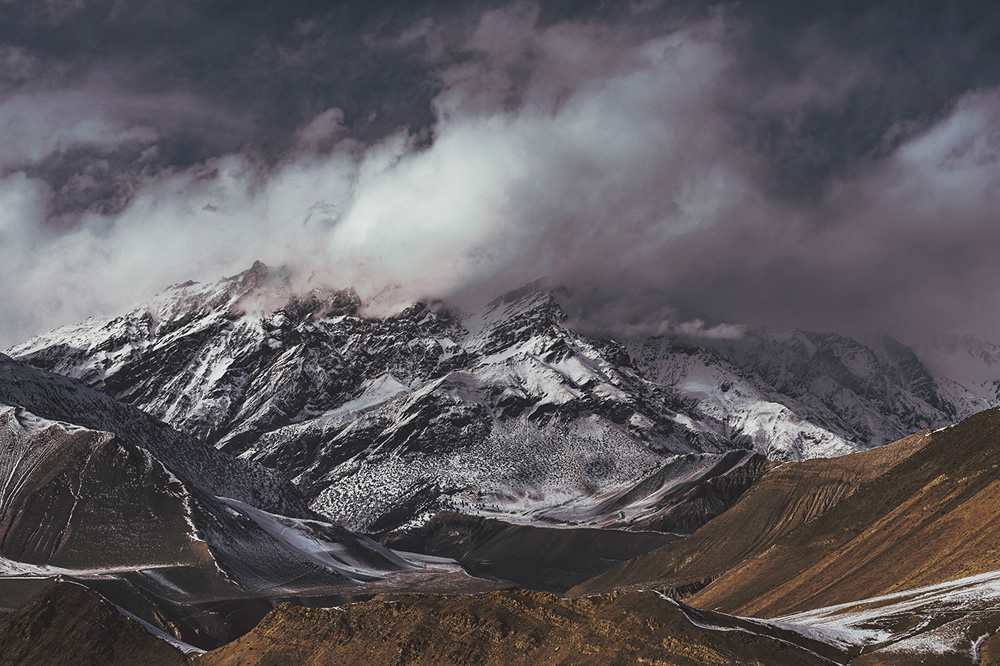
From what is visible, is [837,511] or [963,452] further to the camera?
[837,511]

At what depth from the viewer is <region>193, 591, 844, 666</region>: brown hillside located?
81688 millimetres

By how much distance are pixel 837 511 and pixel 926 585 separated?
53.9 meters

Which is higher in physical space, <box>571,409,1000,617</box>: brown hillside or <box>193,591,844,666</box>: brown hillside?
<box>193,591,844,666</box>: brown hillside

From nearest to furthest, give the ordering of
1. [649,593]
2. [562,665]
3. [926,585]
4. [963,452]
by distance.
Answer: [562,665] → [649,593] → [926,585] → [963,452]

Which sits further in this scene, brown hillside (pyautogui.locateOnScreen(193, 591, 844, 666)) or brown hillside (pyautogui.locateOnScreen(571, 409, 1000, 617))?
brown hillside (pyautogui.locateOnScreen(571, 409, 1000, 617))

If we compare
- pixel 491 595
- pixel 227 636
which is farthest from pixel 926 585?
pixel 227 636

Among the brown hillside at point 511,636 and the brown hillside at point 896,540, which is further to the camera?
the brown hillside at point 896,540

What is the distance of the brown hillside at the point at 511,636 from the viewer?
81.7 m

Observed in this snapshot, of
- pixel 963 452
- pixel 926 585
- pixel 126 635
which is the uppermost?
pixel 126 635

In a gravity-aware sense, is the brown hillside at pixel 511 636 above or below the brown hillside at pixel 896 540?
above

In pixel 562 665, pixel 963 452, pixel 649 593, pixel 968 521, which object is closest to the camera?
pixel 562 665

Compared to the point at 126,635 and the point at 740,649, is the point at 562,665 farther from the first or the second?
the point at 126,635

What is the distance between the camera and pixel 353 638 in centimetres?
9044

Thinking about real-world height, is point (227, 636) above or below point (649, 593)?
above
